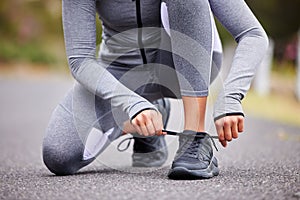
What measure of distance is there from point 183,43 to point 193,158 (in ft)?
1.62

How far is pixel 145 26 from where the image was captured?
9.80 feet

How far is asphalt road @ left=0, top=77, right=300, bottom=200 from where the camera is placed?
229 cm

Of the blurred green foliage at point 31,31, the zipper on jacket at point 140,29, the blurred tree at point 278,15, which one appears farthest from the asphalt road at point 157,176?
the blurred green foliage at point 31,31

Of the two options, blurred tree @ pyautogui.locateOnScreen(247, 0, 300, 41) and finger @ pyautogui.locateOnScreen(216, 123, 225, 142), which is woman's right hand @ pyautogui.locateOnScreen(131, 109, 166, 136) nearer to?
finger @ pyautogui.locateOnScreen(216, 123, 225, 142)

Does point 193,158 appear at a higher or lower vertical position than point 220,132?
lower

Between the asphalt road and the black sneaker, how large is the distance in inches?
1.9

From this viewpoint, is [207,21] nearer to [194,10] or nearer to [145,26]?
[194,10]

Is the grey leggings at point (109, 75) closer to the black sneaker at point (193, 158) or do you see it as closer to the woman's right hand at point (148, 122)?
the woman's right hand at point (148, 122)

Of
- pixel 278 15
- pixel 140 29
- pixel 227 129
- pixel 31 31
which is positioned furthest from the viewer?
pixel 31 31

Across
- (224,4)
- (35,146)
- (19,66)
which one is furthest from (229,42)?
(19,66)

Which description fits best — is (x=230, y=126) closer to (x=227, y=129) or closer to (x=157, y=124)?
(x=227, y=129)

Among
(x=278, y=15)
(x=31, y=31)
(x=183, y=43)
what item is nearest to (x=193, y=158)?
(x=183, y=43)

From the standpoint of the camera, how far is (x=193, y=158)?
2562 mm

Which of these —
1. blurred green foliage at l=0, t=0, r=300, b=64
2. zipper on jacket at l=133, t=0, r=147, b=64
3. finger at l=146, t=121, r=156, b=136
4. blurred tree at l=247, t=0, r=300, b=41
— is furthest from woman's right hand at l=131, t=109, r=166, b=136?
blurred green foliage at l=0, t=0, r=300, b=64
